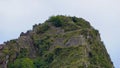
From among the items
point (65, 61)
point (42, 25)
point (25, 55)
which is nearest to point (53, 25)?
point (42, 25)

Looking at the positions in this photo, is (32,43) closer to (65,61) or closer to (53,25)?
(53,25)

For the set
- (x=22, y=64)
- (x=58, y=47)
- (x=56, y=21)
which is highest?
(x=56, y=21)

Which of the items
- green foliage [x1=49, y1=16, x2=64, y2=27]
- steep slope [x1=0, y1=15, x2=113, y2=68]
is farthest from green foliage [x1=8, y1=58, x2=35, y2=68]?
green foliage [x1=49, y1=16, x2=64, y2=27]

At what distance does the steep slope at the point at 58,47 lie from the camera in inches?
6093

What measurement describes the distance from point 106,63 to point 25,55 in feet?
66.4

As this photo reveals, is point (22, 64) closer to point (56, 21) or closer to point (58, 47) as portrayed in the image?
point (58, 47)

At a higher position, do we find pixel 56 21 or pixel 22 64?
pixel 56 21

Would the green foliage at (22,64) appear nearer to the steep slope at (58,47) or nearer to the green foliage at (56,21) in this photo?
the steep slope at (58,47)

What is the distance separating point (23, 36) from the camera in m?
175

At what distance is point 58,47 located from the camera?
16238 centimetres

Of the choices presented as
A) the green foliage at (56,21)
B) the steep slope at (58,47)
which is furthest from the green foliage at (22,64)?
the green foliage at (56,21)

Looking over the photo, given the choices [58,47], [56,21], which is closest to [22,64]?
[58,47]

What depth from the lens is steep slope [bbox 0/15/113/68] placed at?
154750 mm

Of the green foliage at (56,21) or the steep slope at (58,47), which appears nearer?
the steep slope at (58,47)
